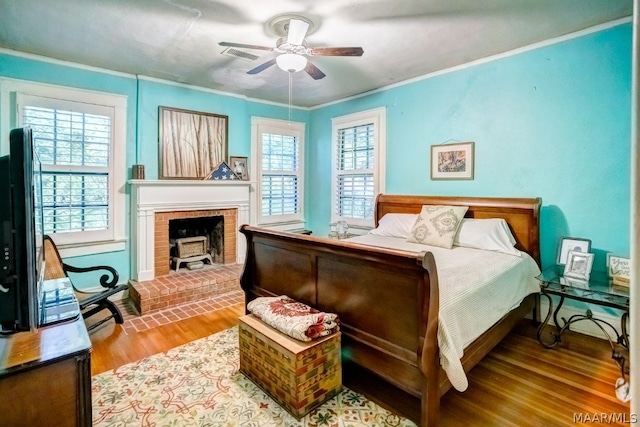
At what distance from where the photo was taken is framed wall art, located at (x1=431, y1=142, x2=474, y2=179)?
3.64 metres

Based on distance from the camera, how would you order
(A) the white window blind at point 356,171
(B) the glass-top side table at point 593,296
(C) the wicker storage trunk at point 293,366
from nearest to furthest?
(C) the wicker storage trunk at point 293,366
(B) the glass-top side table at point 593,296
(A) the white window blind at point 356,171

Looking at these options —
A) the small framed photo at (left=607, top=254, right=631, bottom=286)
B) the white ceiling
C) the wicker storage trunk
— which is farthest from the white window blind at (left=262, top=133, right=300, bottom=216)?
the small framed photo at (left=607, top=254, right=631, bottom=286)

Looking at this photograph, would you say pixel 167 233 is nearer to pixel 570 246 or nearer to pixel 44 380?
pixel 44 380

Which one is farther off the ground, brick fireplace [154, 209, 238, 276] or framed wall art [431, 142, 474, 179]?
framed wall art [431, 142, 474, 179]

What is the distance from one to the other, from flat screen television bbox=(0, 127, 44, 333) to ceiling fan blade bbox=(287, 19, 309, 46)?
1847 millimetres

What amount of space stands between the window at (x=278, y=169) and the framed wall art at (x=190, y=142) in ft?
1.95

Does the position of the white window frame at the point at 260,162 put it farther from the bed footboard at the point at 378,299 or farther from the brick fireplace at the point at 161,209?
the bed footboard at the point at 378,299

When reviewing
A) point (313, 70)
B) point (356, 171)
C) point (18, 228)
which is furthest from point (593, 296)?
point (18, 228)

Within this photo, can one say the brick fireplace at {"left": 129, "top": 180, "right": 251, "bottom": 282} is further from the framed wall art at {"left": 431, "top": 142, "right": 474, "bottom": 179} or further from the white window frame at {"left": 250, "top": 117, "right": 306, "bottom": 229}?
the framed wall art at {"left": 431, "top": 142, "right": 474, "bottom": 179}

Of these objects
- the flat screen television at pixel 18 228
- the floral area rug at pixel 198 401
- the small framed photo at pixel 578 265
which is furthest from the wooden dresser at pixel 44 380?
the small framed photo at pixel 578 265

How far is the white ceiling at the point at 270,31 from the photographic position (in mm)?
2430

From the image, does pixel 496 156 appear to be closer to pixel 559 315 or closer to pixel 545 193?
pixel 545 193

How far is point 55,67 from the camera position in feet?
11.2

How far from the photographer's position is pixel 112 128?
3.77 meters
